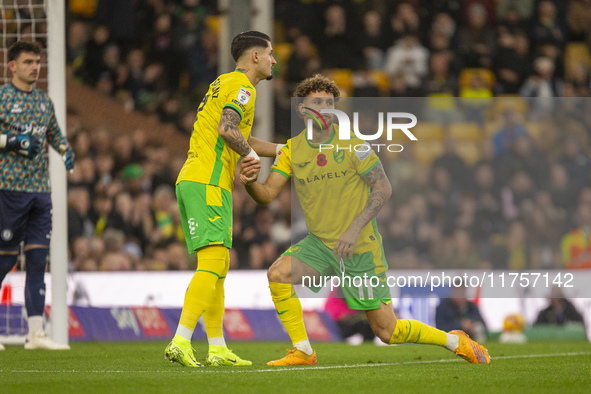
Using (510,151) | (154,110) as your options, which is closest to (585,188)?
(510,151)

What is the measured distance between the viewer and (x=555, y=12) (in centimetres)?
1608

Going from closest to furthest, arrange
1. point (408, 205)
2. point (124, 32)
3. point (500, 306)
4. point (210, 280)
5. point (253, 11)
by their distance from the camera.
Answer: point (210, 280) → point (500, 306) → point (408, 205) → point (253, 11) → point (124, 32)

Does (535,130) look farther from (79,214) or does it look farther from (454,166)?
(79,214)

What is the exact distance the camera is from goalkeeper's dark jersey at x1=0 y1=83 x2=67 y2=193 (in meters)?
7.76

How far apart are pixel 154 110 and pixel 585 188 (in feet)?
23.2

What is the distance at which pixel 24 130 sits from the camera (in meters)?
7.77

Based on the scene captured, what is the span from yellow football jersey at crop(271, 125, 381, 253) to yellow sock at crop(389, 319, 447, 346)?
22.5 inches

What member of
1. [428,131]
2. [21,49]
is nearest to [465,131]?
[428,131]

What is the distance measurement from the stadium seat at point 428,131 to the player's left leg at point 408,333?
7805 millimetres

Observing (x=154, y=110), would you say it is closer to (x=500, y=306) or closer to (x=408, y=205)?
(x=408, y=205)

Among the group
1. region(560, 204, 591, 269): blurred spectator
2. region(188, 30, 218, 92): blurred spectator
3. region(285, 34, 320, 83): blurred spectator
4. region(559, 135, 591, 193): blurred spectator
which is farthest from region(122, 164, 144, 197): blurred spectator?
region(559, 135, 591, 193): blurred spectator

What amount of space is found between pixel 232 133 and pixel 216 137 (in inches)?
13.5

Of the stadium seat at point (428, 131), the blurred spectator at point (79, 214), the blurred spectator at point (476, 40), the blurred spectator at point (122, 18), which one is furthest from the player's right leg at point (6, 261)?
the blurred spectator at point (476, 40)

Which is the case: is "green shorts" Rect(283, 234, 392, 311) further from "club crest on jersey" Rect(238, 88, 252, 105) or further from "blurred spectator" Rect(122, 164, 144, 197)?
"blurred spectator" Rect(122, 164, 144, 197)
